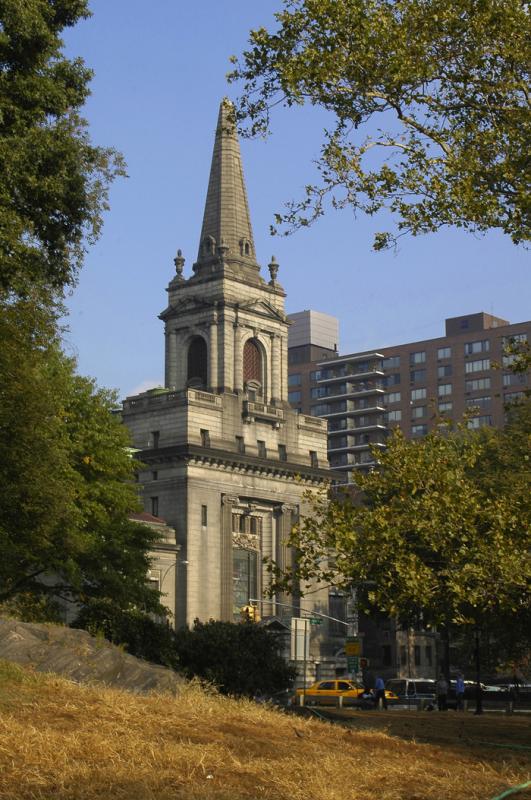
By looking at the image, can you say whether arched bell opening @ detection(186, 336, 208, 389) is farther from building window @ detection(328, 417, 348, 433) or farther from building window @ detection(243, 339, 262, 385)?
building window @ detection(328, 417, 348, 433)

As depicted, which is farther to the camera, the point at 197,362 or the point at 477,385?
the point at 477,385

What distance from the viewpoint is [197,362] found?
11844cm

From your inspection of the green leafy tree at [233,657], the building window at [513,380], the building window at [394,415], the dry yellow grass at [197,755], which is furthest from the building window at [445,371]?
the dry yellow grass at [197,755]

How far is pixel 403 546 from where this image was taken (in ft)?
72.0

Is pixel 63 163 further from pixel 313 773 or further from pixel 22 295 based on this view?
pixel 313 773

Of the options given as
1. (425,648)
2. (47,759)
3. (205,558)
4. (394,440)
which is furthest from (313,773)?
(425,648)

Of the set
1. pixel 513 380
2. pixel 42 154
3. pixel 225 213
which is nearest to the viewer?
pixel 42 154

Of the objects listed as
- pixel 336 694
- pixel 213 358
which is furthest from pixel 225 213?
pixel 336 694

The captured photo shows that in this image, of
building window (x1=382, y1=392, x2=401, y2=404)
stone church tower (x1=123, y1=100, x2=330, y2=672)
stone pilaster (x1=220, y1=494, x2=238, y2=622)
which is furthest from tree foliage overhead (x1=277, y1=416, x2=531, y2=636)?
building window (x1=382, y1=392, x2=401, y2=404)

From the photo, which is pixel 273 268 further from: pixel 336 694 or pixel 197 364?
pixel 336 694

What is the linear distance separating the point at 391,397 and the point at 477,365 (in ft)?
48.9

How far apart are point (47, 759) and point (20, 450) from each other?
20.9 metres

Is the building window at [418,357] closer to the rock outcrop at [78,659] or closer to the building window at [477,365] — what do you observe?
the building window at [477,365]

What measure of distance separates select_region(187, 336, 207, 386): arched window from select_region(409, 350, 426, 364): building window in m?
66.2
